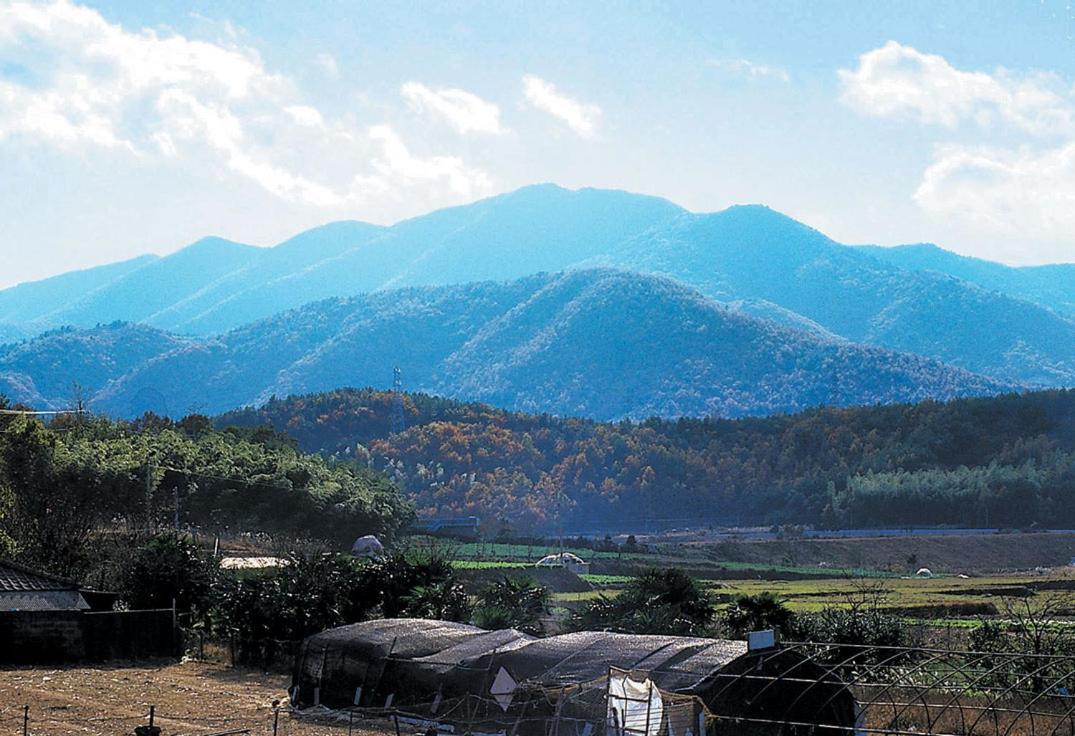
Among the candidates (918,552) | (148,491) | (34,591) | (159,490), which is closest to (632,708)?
(34,591)

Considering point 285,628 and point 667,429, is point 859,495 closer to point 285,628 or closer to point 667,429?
point 667,429

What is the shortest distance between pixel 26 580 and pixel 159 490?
34486 mm

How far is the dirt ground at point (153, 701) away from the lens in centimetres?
2127

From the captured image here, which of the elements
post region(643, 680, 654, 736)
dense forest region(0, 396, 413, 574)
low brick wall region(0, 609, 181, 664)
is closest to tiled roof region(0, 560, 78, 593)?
low brick wall region(0, 609, 181, 664)

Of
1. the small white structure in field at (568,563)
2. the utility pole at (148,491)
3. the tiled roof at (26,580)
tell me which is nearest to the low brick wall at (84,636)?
the tiled roof at (26,580)

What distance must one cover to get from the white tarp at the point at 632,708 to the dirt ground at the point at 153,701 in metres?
5.21

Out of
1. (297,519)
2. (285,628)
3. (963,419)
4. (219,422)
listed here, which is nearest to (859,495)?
(963,419)

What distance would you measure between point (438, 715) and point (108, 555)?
26825 millimetres

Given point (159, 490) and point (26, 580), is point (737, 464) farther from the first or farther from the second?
point (26, 580)

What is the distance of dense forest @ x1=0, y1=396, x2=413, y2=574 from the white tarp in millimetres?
31951

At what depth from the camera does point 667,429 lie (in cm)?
13638

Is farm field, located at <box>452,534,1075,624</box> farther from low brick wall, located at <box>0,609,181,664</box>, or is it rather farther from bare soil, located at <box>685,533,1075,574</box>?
low brick wall, located at <box>0,609,181,664</box>

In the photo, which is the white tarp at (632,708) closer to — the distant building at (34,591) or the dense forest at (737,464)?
the distant building at (34,591)

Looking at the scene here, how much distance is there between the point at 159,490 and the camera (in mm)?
67250
